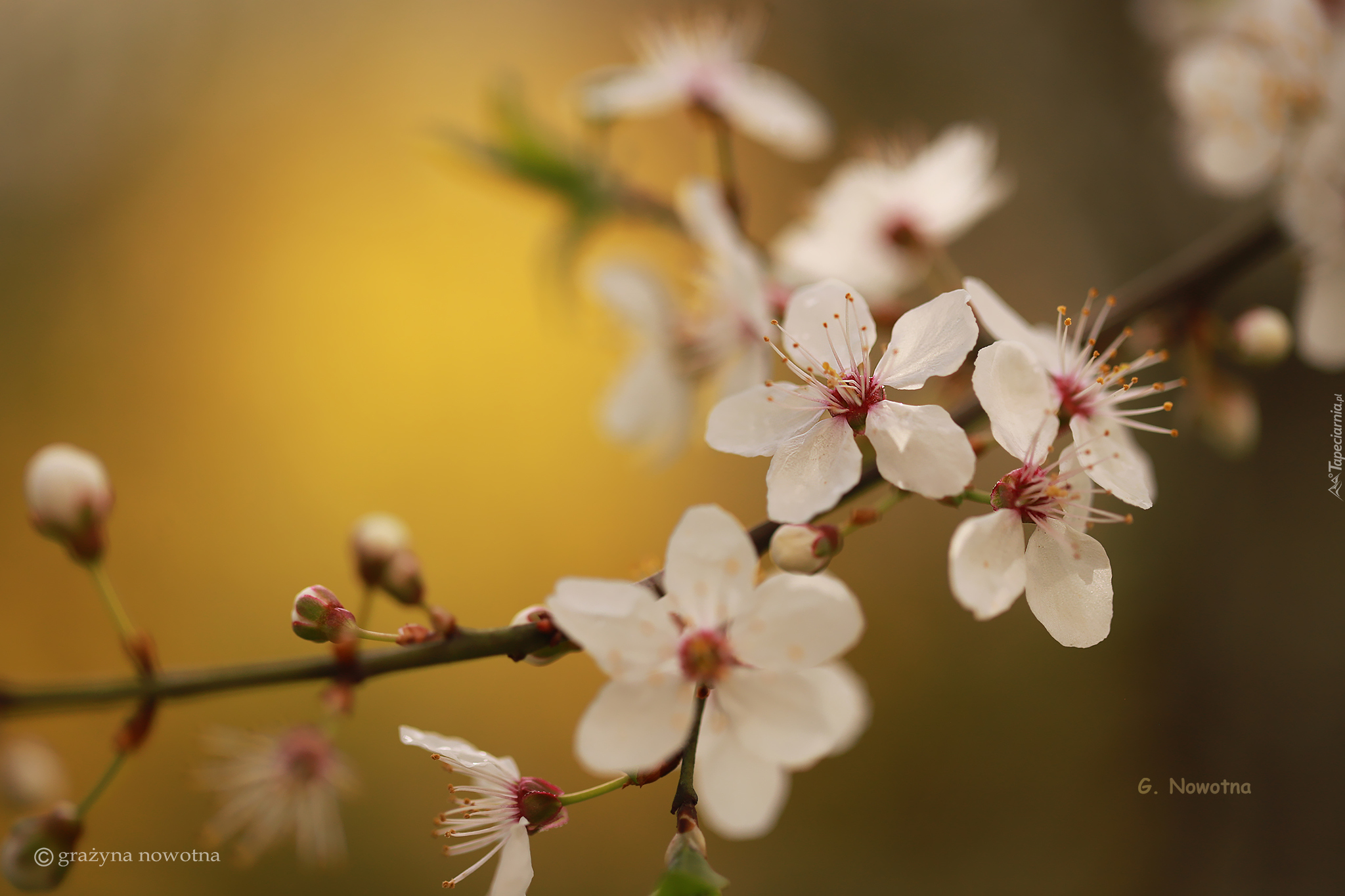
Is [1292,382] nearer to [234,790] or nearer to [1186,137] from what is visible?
[1186,137]

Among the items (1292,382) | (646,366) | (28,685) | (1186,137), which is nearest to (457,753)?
(28,685)

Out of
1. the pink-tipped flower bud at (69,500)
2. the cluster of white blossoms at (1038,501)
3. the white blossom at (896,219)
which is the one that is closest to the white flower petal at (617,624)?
the cluster of white blossoms at (1038,501)

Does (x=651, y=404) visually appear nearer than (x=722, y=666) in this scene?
No

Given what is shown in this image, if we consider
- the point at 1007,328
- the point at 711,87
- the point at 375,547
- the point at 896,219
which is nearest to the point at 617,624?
the point at 375,547

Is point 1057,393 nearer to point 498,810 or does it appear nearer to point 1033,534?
point 1033,534

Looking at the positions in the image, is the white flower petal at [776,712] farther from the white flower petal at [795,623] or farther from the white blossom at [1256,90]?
the white blossom at [1256,90]

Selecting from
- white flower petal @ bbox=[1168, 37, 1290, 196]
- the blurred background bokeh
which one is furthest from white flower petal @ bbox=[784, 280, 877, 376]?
the blurred background bokeh

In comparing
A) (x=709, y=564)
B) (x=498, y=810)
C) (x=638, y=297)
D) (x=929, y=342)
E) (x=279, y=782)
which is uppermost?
(x=638, y=297)

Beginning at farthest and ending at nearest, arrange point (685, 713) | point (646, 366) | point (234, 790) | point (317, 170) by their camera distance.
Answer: point (317, 170) < point (646, 366) < point (234, 790) < point (685, 713)
